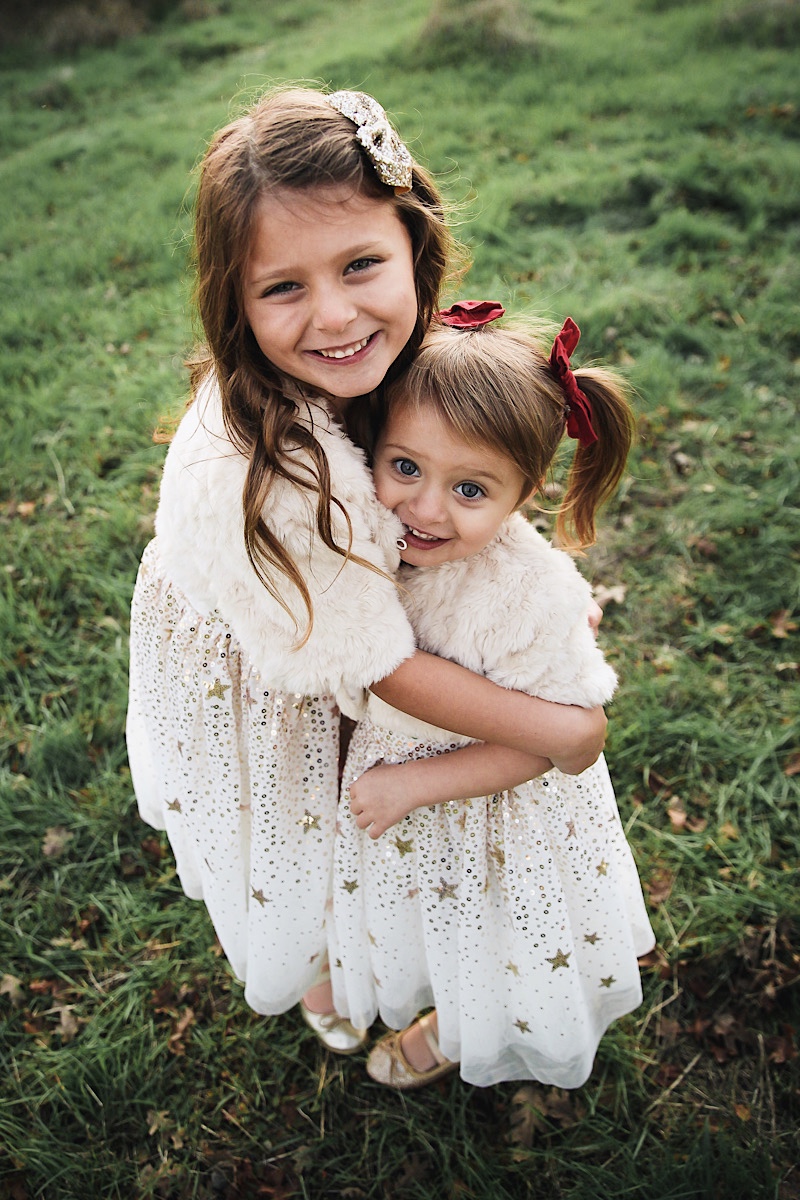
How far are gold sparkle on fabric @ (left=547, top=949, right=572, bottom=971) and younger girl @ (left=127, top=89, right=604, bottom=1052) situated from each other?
462mm

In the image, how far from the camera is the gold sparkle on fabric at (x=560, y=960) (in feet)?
6.10

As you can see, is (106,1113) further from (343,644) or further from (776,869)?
(776,869)

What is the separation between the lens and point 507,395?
165 centimetres

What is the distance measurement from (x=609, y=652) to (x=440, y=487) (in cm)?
180

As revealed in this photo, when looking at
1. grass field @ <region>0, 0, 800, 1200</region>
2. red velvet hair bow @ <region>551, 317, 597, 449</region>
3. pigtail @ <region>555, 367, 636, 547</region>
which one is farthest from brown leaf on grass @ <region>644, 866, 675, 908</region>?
red velvet hair bow @ <region>551, 317, 597, 449</region>

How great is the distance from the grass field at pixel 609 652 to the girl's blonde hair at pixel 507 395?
2.17ft

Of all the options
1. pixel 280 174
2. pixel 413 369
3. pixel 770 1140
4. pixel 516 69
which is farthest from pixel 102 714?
pixel 516 69

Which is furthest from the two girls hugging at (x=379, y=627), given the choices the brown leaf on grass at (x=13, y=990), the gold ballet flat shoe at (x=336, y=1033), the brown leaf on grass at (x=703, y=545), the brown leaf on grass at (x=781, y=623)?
the brown leaf on grass at (x=703, y=545)

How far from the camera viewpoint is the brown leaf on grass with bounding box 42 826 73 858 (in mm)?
2811

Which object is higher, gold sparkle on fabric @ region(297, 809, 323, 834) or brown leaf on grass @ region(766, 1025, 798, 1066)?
gold sparkle on fabric @ region(297, 809, 323, 834)

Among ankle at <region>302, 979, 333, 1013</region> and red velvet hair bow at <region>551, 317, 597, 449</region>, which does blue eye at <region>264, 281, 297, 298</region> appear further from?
ankle at <region>302, 979, 333, 1013</region>

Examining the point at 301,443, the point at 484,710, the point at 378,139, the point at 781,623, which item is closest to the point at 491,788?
the point at 484,710

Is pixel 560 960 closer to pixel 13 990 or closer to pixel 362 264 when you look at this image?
pixel 362 264

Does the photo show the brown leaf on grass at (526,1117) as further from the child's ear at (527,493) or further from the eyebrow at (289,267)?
the eyebrow at (289,267)
